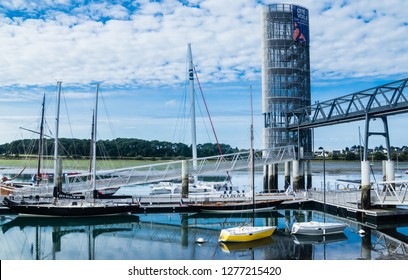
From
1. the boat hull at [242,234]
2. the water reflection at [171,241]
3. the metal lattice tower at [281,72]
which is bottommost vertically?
the water reflection at [171,241]

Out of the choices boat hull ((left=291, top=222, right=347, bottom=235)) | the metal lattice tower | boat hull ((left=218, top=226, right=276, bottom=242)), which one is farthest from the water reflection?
the metal lattice tower

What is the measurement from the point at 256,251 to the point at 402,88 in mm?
23755

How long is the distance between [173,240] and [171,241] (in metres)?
0.43

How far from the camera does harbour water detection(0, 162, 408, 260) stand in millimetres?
28734

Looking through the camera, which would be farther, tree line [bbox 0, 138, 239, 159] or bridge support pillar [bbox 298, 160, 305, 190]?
tree line [bbox 0, 138, 239, 159]

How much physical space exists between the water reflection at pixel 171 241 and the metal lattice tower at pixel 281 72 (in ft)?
83.3

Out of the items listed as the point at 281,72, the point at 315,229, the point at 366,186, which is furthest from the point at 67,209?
the point at 281,72

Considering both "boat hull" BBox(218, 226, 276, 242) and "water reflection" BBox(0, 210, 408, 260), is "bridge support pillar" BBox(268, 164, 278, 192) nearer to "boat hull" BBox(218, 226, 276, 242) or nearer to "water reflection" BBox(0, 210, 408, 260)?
"water reflection" BBox(0, 210, 408, 260)

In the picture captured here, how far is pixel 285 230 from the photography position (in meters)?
37.2

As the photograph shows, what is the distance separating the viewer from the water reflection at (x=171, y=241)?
2883 centimetres

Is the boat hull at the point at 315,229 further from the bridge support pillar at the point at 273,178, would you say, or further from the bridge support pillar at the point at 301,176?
the bridge support pillar at the point at 273,178

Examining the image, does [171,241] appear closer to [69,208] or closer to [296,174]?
[69,208]

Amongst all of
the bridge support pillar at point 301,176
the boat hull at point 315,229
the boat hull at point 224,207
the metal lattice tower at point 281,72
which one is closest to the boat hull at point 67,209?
the boat hull at point 224,207

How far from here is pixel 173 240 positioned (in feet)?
113
